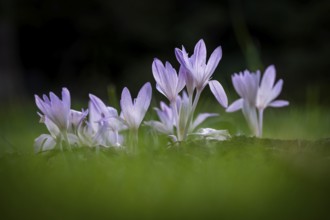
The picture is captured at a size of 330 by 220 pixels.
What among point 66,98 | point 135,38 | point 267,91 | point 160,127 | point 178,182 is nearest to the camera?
point 178,182

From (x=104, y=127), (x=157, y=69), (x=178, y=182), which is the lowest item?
(x=178, y=182)

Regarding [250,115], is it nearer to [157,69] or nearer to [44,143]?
[157,69]

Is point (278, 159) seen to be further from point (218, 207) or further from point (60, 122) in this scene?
point (60, 122)

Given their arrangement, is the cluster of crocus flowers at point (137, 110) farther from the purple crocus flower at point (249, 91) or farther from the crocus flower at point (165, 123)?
the purple crocus flower at point (249, 91)

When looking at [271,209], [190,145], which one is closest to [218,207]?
[271,209]

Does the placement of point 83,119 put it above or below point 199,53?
below

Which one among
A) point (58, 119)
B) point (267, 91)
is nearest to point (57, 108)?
point (58, 119)
